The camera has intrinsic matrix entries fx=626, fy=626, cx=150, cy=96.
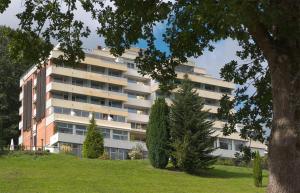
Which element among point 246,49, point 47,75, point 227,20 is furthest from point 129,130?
point 227,20

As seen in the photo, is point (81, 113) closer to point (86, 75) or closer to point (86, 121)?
point (86, 121)

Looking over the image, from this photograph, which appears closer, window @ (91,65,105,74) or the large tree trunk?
the large tree trunk

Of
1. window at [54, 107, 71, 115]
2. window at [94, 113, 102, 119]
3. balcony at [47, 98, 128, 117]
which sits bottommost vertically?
window at [94, 113, 102, 119]

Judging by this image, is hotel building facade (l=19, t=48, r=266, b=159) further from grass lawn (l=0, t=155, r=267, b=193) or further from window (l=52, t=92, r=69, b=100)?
grass lawn (l=0, t=155, r=267, b=193)

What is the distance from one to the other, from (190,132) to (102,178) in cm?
1002

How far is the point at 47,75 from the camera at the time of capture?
68.6m

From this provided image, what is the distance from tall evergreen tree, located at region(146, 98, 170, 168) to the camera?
140ft

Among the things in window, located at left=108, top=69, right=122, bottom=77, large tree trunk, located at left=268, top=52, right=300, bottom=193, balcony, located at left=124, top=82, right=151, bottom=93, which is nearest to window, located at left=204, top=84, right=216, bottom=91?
balcony, located at left=124, top=82, right=151, bottom=93

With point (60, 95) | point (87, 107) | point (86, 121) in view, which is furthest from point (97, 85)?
point (86, 121)

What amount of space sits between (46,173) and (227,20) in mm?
29050

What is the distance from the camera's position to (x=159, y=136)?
43.8 metres

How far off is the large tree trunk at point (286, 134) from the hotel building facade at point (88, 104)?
172 ft

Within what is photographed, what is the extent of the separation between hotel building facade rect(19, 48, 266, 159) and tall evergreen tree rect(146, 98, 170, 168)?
1810 centimetres

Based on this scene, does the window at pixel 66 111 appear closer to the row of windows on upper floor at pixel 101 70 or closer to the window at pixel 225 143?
the row of windows on upper floor at pixel 101 70
